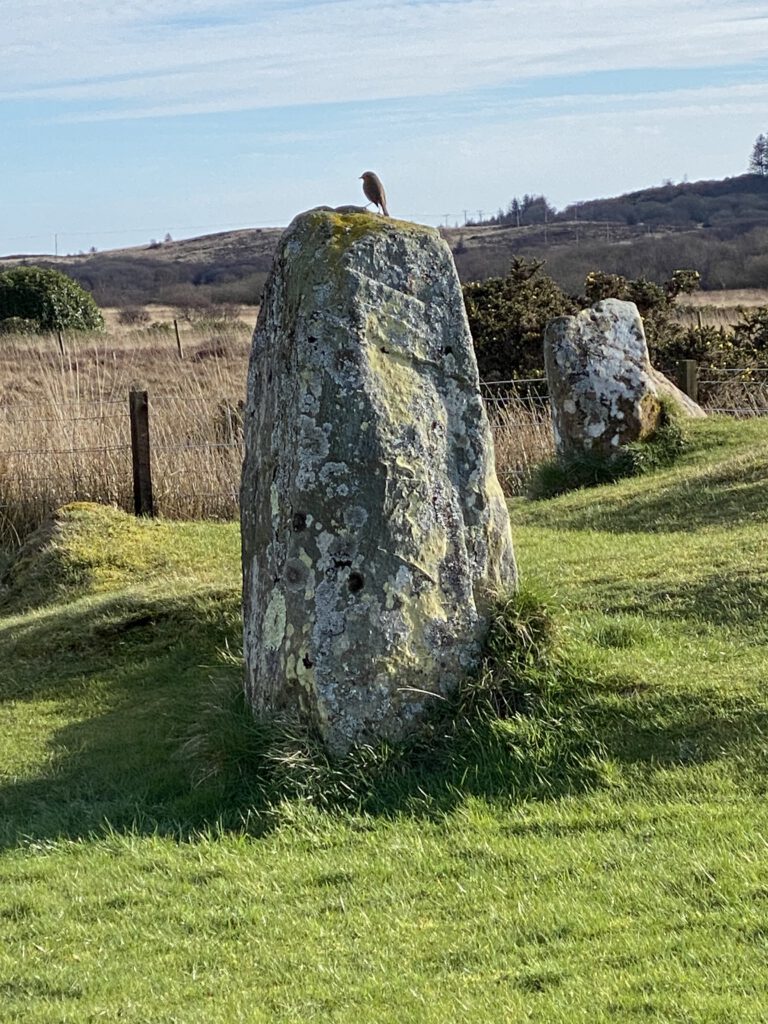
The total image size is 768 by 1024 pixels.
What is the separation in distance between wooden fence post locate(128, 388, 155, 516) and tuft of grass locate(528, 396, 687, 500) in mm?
4045

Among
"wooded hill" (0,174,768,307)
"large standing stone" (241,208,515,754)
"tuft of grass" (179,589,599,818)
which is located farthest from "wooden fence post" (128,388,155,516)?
"wooded hill" (0,174,768,307)

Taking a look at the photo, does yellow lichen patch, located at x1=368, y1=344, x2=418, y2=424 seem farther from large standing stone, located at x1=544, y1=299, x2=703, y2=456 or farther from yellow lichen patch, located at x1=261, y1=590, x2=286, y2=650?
large standing stone, located at x1=544, y1=299, x2=703, y2=456

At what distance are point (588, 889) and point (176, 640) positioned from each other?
486 cm

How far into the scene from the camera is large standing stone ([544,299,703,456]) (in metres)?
14.6

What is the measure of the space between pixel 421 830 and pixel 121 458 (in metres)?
9.81

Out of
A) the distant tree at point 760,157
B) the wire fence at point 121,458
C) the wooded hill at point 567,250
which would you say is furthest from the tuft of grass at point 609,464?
the distant tree at point 760,157

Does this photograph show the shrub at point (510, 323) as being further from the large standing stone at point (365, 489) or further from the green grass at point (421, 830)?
the large standing stone at point (365, 489)

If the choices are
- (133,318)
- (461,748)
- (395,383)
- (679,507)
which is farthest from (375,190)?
(133,318)

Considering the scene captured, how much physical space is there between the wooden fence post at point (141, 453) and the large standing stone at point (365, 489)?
6.66 meters

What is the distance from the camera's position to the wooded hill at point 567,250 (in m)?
73.6

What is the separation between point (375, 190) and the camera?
25.5 feet

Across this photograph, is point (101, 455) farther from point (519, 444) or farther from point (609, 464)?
point (609, 464)

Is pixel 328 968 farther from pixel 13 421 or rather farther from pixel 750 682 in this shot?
pixel 13 421

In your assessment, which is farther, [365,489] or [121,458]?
[121,458]
